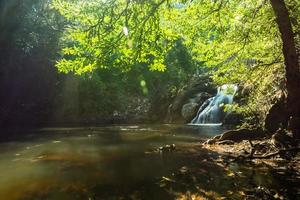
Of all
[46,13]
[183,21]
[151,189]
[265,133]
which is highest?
[46,13]

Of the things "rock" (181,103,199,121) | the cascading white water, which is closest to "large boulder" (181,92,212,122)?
"rock" (181,103,199,121)

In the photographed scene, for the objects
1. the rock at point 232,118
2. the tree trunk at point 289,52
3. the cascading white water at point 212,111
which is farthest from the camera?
the cascading white water at point 212,111

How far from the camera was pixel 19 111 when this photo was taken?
40.2 m

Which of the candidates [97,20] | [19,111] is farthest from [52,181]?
[19,111]

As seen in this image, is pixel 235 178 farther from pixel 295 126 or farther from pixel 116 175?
pixel 116 175

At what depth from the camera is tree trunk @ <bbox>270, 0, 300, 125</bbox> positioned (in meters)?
9.50

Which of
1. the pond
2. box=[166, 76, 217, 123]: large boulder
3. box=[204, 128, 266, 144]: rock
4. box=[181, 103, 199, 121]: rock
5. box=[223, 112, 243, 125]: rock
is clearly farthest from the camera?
box=[166, 76, 217, 123]: large boulder

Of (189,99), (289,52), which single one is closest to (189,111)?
(189,99)

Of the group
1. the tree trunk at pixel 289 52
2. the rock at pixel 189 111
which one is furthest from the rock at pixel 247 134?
the rock at pixel 189 111

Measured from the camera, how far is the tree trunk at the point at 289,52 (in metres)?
9.50

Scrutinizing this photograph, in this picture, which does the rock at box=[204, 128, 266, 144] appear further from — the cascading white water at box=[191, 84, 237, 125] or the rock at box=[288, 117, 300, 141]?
the cascading white water at box=[191, 84, 237, 125]

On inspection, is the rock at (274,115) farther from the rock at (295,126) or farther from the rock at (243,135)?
the rock at (295,126)

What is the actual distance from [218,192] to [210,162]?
12.1 feet

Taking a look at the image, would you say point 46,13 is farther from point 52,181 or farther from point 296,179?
point 296,179
